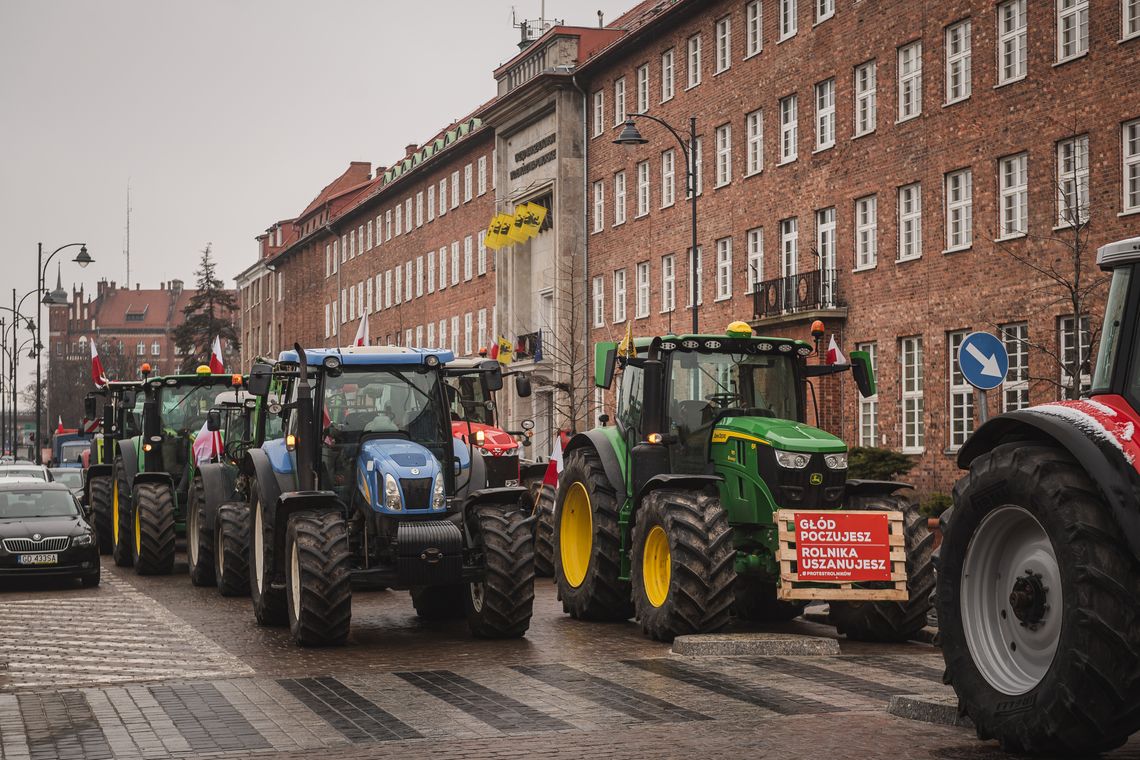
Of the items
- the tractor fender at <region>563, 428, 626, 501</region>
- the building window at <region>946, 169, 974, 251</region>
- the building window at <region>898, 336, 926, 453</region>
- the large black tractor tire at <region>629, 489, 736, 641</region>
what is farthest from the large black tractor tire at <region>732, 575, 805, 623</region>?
the building window at <region>898, 336, 926, 453</region>

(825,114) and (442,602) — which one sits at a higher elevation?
(825,114)

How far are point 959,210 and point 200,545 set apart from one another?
1885 cm

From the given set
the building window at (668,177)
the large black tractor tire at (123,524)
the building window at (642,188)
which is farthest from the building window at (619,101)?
the large black tractor tire at (123,524)

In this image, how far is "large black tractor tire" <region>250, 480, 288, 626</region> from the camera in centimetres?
1566

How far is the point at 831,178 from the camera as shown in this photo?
38.7m

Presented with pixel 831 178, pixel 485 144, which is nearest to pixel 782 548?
pixel 831 178

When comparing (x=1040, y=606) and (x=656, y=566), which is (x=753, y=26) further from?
(x=1040, y=606)

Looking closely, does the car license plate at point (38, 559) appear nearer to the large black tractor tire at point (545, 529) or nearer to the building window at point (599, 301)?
the large black tractor tire at point (545, 529)

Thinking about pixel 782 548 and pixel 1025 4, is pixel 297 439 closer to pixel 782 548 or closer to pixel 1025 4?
pixel 782 548

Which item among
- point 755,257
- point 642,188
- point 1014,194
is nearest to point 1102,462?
point 1014,194

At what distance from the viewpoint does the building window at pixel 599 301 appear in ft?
178

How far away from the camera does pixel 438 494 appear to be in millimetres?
14641

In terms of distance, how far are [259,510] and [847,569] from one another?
5995mm

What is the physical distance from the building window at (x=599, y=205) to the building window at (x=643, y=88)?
154 inches
